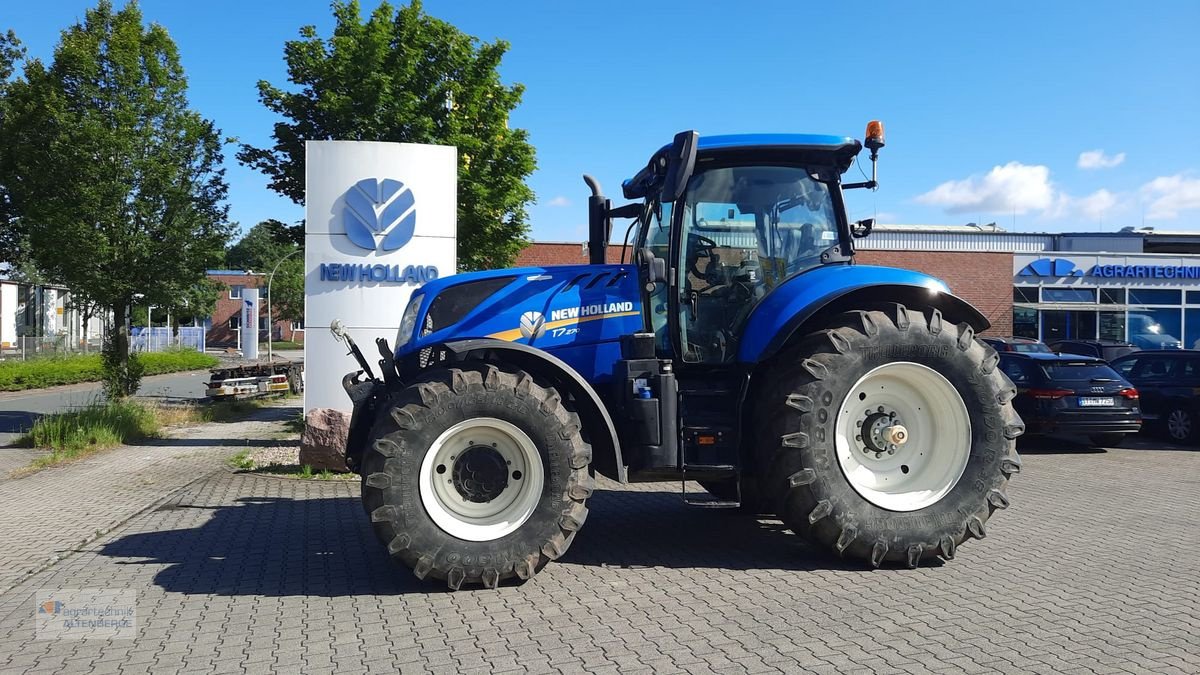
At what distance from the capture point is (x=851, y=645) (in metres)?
4.27

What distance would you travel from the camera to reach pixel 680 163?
5.22m

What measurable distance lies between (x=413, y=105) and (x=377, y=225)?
4657mm

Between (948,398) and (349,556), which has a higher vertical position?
(948,398)

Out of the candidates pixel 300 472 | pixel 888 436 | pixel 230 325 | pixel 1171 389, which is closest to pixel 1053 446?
pixel 1171 389

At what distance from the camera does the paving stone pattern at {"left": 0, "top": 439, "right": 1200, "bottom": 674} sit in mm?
4141

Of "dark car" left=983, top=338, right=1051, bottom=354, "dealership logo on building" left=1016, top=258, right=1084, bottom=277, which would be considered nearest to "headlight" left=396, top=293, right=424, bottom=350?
"dark car" left=983, top=338, right=1051, bottom=354

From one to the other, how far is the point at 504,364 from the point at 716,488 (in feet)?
Result: 8.17

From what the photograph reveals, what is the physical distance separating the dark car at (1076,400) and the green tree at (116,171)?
1580cm

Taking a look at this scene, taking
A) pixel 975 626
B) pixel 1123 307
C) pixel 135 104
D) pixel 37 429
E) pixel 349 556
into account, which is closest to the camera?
pixel 975 626

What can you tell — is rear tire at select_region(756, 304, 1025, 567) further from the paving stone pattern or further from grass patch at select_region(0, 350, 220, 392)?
grass patch at select_region(0, 350, 220, 392)

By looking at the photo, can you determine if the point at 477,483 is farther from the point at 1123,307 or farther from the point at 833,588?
the point at 1123,307

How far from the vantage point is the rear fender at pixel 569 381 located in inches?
211

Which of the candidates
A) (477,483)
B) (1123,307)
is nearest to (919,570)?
(477,483)

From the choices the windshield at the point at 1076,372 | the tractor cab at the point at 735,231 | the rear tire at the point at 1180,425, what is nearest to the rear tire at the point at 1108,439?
the windshield at the point at 1076,372
